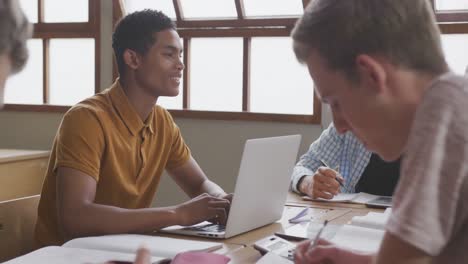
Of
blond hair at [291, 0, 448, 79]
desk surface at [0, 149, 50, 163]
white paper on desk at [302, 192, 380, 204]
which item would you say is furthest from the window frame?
blond hair at [291, 0, 448, 79]

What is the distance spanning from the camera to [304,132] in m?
4.00

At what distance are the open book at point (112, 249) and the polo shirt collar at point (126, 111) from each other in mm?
549

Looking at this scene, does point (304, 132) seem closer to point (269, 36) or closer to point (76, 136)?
point (269, 36)

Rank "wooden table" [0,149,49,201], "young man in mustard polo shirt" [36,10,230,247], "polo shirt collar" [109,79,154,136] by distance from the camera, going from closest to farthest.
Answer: "young man in mustard polo shirt" [36,10,230,247] → "polo shirt collar" [109,79,154,136] → "wooden table" [0,149,49,201]

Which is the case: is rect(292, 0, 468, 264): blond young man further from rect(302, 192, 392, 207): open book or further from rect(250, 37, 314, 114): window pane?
rect(250, 37, 314, 114): window pane

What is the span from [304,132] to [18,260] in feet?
9.11

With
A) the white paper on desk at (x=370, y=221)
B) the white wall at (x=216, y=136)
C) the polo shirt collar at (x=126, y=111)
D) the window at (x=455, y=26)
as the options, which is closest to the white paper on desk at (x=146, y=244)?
the white paper on desk at (x=370, y=221)

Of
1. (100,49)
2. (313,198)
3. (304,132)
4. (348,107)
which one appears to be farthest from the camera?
(100,49)

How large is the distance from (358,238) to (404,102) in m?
0.82

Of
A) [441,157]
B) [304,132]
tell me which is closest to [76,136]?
[441,157]

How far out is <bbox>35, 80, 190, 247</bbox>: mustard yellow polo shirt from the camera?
1949 mm

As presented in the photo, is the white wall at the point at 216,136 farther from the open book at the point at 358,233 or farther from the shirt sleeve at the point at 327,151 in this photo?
the open book at the point at 358,233

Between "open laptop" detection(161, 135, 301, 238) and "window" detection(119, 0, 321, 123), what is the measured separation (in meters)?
2.05

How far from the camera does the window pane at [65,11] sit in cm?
466
